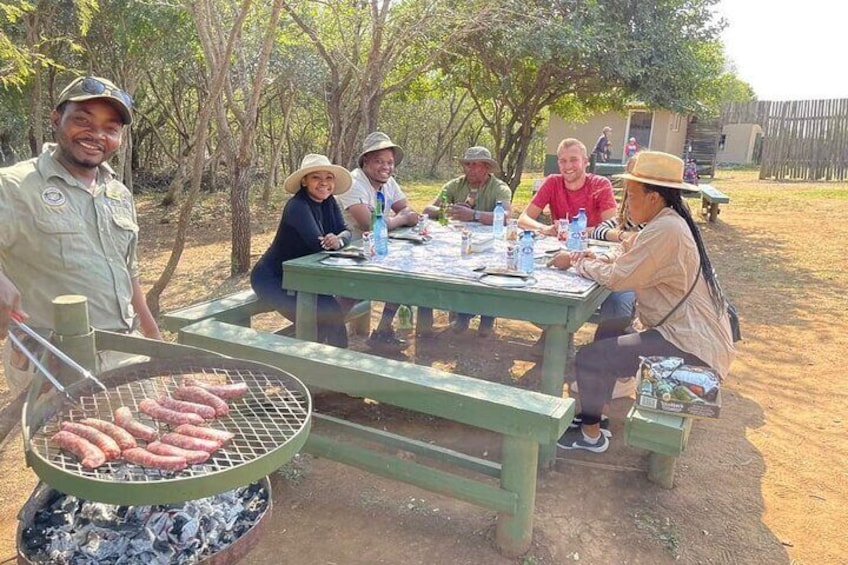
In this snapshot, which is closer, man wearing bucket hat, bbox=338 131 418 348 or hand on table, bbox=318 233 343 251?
hand on table, bbox=318 233 343 251

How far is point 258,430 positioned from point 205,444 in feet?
0.67

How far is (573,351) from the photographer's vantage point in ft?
15.9

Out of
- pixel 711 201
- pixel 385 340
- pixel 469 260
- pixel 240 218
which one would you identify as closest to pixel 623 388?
pixel 469 260

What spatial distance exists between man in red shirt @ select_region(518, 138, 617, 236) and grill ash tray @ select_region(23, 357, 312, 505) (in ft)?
10.7

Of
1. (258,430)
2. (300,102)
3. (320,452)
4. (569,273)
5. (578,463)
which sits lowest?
(578,463)

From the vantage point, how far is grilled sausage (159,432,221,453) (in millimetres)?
1713

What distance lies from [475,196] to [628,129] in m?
15.2

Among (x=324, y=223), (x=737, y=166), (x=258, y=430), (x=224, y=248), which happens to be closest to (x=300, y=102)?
(x=224, y=248)

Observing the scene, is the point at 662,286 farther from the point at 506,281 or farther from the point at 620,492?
the point at 620,492

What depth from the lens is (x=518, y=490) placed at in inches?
97.2

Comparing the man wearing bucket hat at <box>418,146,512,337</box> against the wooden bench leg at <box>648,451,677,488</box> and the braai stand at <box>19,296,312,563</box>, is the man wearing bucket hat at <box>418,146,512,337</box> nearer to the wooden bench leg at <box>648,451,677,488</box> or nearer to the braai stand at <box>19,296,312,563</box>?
the wooden bench leg at <box>648,451,677,488</box>

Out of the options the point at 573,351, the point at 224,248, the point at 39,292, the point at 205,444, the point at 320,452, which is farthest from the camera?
the point at 224,248

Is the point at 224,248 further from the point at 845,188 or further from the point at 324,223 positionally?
the point at 845,188

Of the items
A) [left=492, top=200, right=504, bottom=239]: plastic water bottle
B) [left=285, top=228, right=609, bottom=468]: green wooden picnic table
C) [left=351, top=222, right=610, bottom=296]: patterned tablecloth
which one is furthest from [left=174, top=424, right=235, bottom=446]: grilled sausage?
[left=492, top=200, right=504, bottom=239]: plastic water bottle
